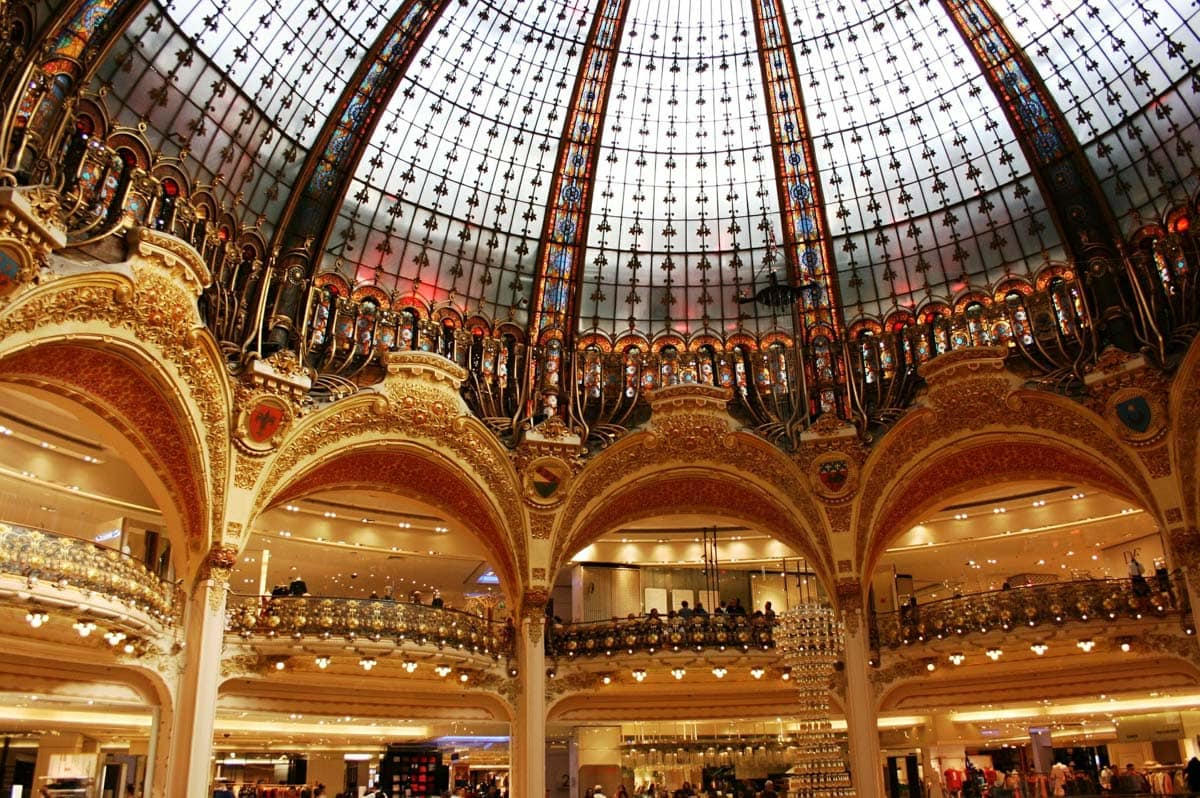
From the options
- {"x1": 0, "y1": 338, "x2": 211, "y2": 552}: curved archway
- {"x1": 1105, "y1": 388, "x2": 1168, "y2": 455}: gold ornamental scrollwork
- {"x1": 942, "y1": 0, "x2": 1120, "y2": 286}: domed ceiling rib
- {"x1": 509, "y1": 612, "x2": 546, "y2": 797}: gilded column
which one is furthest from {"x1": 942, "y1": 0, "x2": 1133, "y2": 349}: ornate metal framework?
{"x1": 0, "y1": 338, "x2": 211, "y2": 552}: curved archway

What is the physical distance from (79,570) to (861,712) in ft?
56.0

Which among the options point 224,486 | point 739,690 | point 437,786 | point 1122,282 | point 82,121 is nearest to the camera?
point 82,121

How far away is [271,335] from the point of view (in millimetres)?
21422

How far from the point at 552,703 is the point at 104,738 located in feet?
35.5

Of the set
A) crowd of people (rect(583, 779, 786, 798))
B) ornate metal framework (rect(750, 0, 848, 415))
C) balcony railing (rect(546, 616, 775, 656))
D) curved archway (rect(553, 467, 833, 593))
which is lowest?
crowd of people (rect(583, 779, 786, 798))

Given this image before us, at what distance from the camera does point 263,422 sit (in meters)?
20.7

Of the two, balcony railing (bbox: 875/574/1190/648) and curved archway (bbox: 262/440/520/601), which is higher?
curved archway (bbox: 262/440/520/601)

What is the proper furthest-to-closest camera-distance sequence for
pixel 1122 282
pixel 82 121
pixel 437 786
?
pixel 437 786 → pixel 1122 282 → pixel 82 121

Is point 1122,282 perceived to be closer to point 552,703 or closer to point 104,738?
point 552,703

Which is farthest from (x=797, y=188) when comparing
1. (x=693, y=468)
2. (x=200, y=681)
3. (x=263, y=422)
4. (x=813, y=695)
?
(x=200, y=681)

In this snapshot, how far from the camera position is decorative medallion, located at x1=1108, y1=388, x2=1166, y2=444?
2141 cm

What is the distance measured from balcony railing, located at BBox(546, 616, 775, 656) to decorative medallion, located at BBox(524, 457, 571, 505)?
3432 mm

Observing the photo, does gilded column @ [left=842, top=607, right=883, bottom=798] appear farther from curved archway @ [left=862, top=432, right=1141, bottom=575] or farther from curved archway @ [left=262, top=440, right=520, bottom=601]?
curved archway @ [left=262, top=440, right=520, bottom=601]

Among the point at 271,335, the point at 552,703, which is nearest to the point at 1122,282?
the point at 552,703
